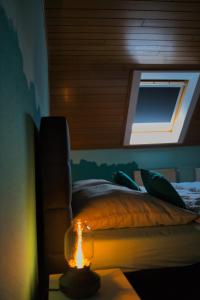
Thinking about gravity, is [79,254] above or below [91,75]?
below

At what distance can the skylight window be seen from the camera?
137 inches

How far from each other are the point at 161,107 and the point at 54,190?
303 cm

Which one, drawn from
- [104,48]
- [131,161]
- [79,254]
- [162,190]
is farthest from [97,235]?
[131,161]

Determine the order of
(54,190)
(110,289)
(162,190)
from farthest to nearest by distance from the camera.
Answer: (162,190) → (54,190) → (110,289)

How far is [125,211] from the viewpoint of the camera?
163 cm

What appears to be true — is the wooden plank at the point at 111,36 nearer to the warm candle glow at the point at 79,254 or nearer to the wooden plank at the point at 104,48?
the wooden plank at the point at 104,48

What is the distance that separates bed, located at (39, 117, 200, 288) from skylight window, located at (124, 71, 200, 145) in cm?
211

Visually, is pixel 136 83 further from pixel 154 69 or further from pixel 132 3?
pixel 132 3

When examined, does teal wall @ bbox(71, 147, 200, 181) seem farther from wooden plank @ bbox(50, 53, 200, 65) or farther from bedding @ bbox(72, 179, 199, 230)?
bedding @ bbox(72, 179, 199, 230)

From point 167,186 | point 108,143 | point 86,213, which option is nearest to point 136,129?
point 108,143

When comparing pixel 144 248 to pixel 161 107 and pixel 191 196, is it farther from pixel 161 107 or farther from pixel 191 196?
pixel 161 107

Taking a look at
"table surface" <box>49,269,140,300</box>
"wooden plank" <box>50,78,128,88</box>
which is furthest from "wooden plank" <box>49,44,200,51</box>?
"table surface" <box>49,269,140,300</box>

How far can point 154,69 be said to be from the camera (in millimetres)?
3182

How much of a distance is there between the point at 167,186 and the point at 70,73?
1.85 metres
